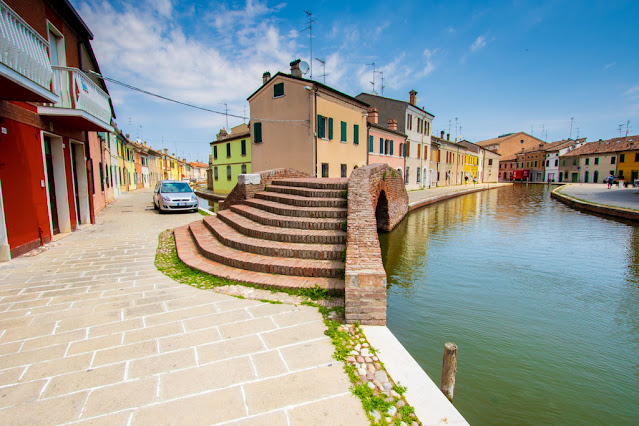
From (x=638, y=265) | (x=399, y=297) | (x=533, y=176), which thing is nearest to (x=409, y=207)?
(x=638, y=265)

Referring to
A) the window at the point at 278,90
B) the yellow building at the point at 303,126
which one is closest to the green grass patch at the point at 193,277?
the yellow building at the point at 303,126

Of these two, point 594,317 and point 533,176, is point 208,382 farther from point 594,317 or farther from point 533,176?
point 533,176

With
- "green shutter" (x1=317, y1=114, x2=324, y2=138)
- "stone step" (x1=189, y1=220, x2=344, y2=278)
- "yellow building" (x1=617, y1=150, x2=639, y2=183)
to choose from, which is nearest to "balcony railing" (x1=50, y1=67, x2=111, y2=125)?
"stone step" (x1=189, y1=220, x2=344, y2=278)

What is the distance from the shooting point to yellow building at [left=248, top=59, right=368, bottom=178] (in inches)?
683

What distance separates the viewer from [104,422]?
2252 mm

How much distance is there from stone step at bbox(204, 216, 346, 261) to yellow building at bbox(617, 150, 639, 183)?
56889 millimetres

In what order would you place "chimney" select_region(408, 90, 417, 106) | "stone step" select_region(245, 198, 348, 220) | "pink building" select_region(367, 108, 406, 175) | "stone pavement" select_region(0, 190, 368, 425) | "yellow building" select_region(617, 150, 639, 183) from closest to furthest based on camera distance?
"stone pavement" select_region(0, 190, 368, 425)
"stone step" select_region(245, 198, 348, 220)
"pink building" select_region(367, 108, 406, 175)
"chimney" select_region(408, 90, 417, 106)
"yellow building" select_region(617, 150, 639, 183)

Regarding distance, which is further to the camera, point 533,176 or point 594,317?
point 533,176

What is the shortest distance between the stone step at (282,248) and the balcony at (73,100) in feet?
16.5

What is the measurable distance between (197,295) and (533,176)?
7779cm

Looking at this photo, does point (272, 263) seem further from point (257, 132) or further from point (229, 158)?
point (229, 158)

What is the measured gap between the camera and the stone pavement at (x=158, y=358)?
2387 mm

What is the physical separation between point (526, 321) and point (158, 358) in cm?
548

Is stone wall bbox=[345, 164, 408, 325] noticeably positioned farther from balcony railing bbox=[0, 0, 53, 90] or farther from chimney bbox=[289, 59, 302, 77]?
chimney bbox=[289, 59, 302, 77]
